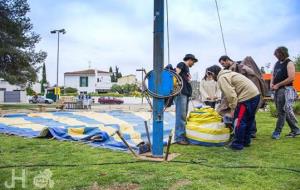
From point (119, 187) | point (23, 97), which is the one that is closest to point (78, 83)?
point (23, 97)

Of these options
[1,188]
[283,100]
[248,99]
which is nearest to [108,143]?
[248,99]

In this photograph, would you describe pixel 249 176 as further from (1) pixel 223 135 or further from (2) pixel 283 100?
(2) pixel 283 100

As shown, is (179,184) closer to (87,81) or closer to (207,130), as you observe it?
(207,130)

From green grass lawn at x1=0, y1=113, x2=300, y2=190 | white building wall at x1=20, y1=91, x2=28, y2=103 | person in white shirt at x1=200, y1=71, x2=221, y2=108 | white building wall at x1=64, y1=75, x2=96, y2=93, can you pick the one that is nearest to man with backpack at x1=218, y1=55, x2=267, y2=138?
green grass lawn at x1=0, y1=113, x2=300, y2=190

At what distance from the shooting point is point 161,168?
452 cm

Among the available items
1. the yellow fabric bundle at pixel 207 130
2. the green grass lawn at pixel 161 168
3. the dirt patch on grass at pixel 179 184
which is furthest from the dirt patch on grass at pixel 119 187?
the yellow fabric bundle at pixel 207 130

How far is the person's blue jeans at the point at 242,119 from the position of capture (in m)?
5.99

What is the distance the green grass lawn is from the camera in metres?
3.88

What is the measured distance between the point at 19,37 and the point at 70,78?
5797 centimetres

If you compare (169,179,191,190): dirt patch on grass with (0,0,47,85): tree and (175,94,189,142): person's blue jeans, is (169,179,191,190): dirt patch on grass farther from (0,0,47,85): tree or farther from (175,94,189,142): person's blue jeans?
(0,0,47,85): tree

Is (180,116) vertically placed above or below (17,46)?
below

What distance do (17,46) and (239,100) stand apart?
27471 mm

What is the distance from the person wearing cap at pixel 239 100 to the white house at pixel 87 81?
81.1 metres

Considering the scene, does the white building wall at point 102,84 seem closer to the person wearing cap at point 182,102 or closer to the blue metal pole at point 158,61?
the person wearing cap at point 182,102
